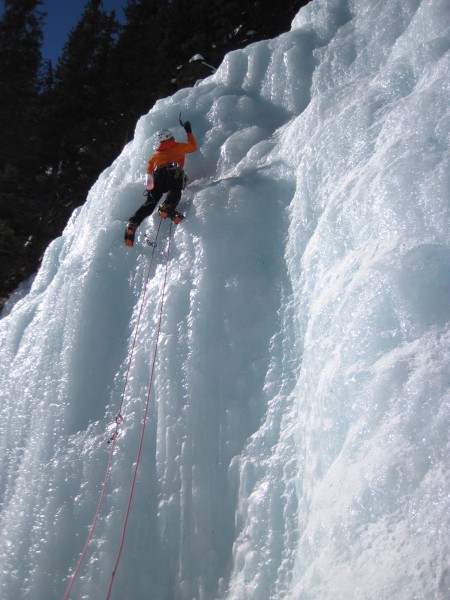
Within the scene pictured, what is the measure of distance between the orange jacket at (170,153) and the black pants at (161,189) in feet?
0.48

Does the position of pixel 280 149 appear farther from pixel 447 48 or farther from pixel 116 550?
pixel 116 550

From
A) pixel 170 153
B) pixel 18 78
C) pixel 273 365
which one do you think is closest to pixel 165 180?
pixel 170 153

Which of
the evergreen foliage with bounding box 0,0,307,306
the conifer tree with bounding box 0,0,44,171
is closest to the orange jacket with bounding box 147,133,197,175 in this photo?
the evergreen foliage with bounding box 0,0,307,306

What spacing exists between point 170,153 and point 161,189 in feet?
1.61

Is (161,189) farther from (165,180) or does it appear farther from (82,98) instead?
(82,98)

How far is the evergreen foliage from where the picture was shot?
11.5m

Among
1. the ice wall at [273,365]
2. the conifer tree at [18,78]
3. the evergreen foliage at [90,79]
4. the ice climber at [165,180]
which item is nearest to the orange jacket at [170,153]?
the ice climber at [165,180]

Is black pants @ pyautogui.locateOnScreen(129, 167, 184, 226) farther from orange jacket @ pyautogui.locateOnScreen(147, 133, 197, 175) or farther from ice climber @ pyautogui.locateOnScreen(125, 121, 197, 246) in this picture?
orange jacket @ pyautogui.locateOnScreen(147, 133, 197, 175)

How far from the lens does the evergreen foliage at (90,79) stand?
11.5m

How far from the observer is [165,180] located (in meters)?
5.28

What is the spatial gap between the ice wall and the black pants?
0.49 ft

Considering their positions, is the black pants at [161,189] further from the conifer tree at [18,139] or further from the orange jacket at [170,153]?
the conifer tree at [18,139]

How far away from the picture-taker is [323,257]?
3502mm

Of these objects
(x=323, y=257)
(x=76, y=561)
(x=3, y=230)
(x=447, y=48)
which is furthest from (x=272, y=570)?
(x=3, y=230)
